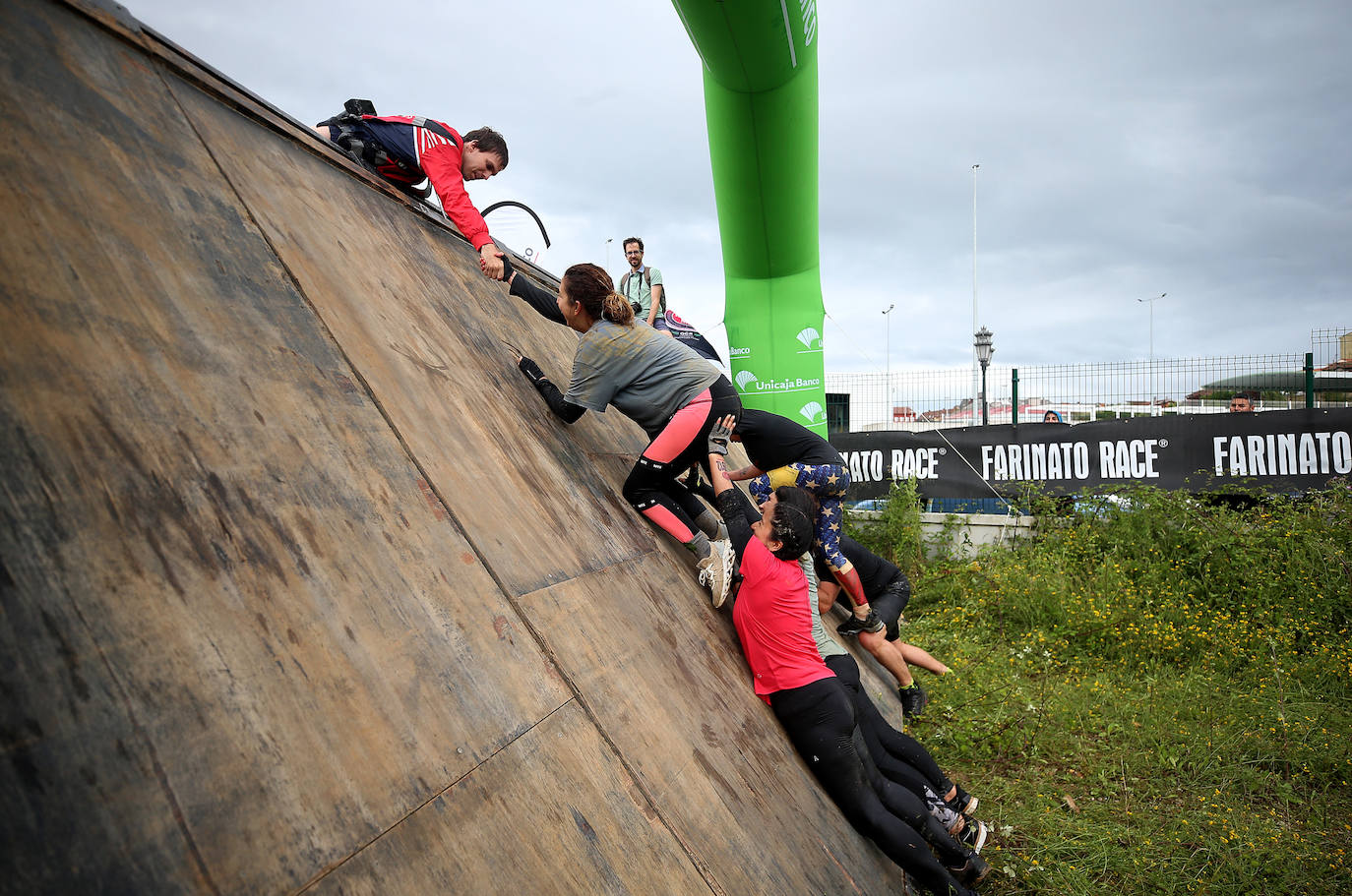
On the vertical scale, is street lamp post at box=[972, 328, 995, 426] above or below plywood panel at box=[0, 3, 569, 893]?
above

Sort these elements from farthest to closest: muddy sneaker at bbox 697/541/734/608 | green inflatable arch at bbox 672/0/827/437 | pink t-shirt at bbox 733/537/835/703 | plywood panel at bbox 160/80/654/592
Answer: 1. green inflatable arch at bbox 672/0/827/437
2. muddy sneaker at bbox 697/541/734/608
3. pink t-shirt at bbox 733/537/835/703
4. plywood panel at bbox 160/80/654/592

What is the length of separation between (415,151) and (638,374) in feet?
6.19

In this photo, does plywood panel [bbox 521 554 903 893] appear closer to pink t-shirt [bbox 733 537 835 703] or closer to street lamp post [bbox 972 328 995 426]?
pink t-shirt [bbox 733 537 835 703]

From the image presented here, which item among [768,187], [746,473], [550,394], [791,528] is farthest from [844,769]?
[768,187]

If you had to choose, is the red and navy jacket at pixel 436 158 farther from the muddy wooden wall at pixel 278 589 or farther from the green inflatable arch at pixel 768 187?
the green inflatable arch at pixel 768 187

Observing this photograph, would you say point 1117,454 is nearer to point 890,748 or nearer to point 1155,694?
point 1155,694

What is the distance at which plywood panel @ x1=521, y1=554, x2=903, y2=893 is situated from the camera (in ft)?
6.79

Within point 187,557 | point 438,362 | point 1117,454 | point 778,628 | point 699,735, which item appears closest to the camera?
point 187,557

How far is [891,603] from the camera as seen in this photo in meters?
4.94

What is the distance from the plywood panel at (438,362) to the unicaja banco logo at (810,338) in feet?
15.6

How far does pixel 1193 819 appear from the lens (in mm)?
3656

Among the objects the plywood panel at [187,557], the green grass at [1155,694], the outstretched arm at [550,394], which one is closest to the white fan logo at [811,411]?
the green grass at [1155,694]

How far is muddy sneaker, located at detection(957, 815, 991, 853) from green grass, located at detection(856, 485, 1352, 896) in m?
0.13

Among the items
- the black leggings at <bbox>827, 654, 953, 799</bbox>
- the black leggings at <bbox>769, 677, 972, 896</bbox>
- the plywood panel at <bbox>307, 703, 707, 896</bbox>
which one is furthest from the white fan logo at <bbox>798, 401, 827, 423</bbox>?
the plywood panel at <bbox>307, 703, 707, 896</bbox>
